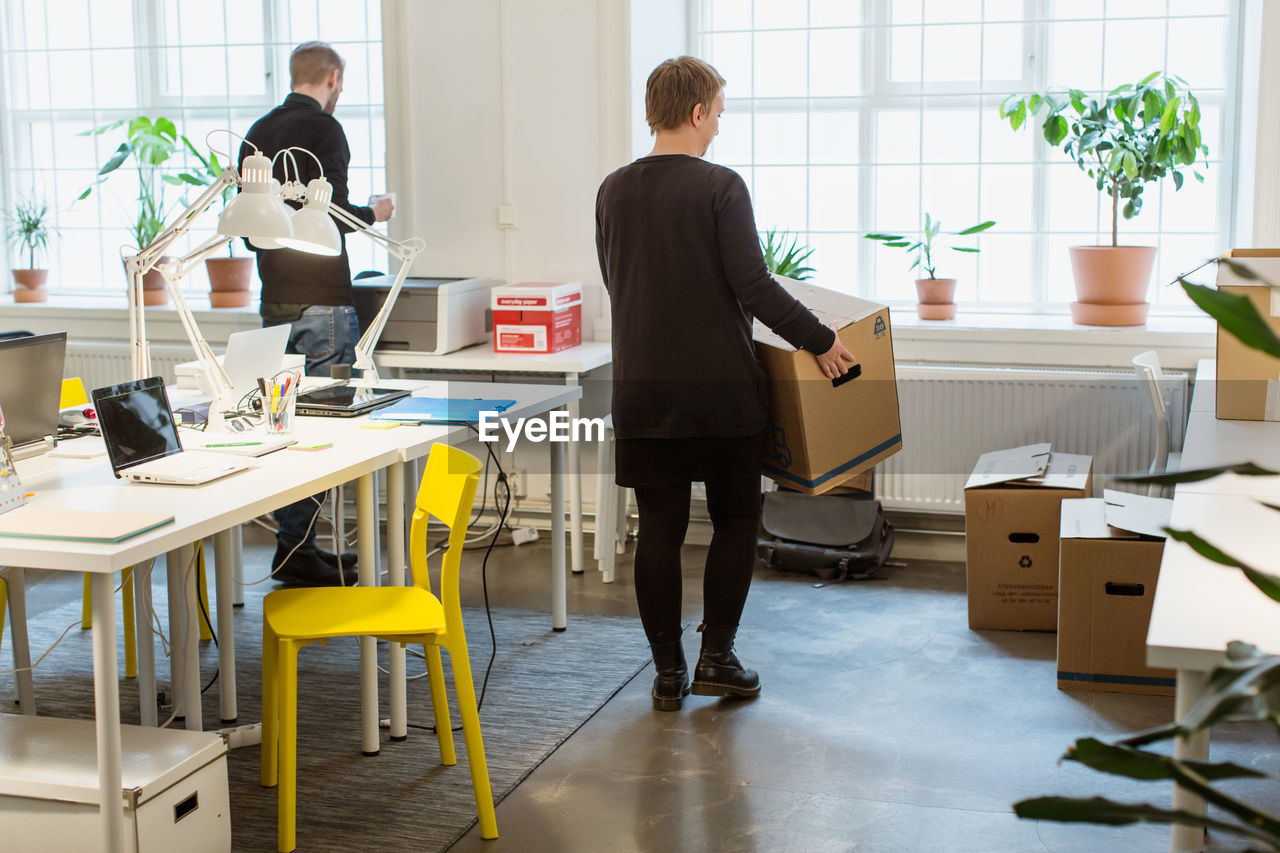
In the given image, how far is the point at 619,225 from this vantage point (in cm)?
288

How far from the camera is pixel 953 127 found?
15.5ft

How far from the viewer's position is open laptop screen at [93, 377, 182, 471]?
8.10ft

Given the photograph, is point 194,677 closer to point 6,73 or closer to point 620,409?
point 620,409

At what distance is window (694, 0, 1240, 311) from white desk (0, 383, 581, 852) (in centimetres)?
188

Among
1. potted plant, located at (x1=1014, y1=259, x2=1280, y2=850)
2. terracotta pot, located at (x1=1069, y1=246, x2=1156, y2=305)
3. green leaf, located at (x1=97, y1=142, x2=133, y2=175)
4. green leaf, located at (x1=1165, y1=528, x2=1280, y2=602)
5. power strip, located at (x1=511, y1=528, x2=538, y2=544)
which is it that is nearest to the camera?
potted plant, located at (x1=1014, y1=259, x2=1280, y2=850)

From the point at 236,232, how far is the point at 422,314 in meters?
1.62

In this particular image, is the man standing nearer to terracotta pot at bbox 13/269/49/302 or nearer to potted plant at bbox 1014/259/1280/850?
terracotta pot at bbox 13/269/49/302

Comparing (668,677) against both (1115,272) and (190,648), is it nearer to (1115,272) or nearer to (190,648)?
(190,648)

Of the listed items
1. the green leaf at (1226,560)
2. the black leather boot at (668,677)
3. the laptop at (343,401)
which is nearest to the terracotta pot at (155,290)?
the laptop at (343,401)

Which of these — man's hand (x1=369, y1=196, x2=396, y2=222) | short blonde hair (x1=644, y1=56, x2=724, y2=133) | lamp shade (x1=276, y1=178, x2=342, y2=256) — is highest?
short blonde hair (x1=644, y1=56, x2=724, y2=133)

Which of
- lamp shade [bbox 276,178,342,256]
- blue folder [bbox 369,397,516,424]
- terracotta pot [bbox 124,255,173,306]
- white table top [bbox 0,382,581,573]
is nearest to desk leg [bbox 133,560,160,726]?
white table top [bbox 0,382,581,573]

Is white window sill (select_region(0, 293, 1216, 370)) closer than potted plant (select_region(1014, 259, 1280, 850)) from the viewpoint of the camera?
No

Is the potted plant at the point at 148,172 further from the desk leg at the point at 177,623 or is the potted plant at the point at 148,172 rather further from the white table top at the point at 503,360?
the desk leg at the point at 177,623

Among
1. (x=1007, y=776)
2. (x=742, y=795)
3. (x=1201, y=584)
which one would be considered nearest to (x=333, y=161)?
(x=742, y=795)
